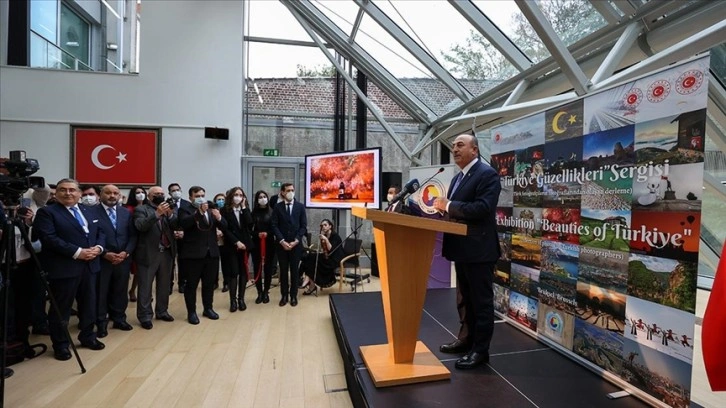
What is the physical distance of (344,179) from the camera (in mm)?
5848

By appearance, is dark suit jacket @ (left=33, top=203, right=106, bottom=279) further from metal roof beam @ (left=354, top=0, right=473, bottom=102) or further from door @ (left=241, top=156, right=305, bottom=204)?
metal roof beam @ (left=354, top=0, right=473, bottom=102)

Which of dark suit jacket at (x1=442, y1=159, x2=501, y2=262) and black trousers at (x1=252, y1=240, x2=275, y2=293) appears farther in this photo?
black trousers at (x1=252, y1=240, x2=275, y2=293)

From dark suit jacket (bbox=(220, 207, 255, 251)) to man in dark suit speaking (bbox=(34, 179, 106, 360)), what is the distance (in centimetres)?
134

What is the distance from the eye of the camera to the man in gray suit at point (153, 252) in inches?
150

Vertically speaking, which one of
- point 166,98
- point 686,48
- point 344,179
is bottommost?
point 344,179

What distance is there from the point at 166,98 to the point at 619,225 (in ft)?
22.8

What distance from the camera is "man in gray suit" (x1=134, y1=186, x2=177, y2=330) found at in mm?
3809

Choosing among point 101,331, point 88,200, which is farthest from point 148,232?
point 101,331

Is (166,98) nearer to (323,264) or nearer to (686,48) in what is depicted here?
(323,264)

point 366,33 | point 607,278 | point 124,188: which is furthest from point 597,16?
point 124,188

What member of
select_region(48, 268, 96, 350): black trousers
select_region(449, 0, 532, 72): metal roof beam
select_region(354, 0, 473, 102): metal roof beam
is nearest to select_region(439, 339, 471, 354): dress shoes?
select_region(48, 268, 96, 350): black trousers

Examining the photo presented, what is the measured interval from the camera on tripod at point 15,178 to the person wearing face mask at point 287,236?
2.54 metres

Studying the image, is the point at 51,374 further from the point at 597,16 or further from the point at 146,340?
the point at 597,16

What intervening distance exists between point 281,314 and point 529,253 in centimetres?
285
